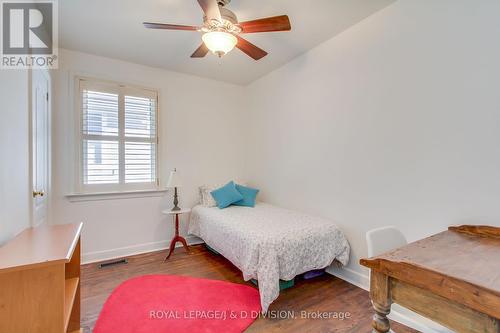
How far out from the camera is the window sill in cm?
292

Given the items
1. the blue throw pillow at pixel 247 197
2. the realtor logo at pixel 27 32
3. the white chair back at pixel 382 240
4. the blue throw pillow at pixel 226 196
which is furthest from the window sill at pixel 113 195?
the white chair back at pixel 382 240

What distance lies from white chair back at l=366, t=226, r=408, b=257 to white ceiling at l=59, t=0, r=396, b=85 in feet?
6.48

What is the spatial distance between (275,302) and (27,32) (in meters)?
3.16

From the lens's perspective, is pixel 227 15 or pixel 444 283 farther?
pixel 227 15

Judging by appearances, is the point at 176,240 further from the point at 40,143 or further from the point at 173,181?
the point at 40,143

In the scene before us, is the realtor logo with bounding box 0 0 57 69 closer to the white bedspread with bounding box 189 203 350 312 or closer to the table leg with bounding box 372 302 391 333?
the white bedspread with bounding box 189 203 350 312

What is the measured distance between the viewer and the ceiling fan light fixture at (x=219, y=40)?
182 cm

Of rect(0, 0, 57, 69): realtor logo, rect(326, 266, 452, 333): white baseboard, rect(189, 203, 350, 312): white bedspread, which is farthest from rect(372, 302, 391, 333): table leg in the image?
rect(0, 0, 57, 69): realtor logo

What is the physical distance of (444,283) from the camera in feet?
3.07

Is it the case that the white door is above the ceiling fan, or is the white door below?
below

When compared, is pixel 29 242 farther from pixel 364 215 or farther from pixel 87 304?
pixel 364 215

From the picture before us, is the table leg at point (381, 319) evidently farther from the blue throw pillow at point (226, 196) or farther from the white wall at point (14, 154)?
the blue throw pillow at point (226, 196)

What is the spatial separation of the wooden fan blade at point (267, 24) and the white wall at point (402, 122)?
3.41 ft

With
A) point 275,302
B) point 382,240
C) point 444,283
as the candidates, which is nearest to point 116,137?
point 275,302
